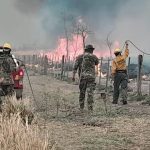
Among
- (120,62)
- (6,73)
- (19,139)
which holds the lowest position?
(19,139)

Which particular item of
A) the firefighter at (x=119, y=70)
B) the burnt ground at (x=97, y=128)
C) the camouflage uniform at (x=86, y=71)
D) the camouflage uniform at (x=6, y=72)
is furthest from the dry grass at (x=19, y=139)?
the firefighter at (x=119, y=70)

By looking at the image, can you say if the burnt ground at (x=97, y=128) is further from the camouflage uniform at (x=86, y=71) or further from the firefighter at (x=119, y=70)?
the firefighter at (x=119, y=70)

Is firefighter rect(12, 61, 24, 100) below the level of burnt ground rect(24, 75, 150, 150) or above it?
above

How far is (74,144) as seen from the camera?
9.83m

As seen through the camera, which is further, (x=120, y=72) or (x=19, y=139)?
(x=120, y=72)

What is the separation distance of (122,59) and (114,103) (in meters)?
1.47

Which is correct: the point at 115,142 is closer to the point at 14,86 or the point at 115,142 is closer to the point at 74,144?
the point at 74,144

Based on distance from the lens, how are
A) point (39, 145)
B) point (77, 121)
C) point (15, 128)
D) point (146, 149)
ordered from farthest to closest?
point (77, 121)
point (146, 149)
point (15, 128)
point (39, 145)

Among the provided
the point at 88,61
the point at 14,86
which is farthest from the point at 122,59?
the point at 14,86

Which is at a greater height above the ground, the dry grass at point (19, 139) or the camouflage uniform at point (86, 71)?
the camouflage uniform at point (86, 71)

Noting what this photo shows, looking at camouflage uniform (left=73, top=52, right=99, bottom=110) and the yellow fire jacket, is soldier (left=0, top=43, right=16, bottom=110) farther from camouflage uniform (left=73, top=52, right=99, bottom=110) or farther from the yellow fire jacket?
the yellow fire jacket

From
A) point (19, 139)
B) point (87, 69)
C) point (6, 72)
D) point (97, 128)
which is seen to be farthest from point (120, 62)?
point (19, 139)

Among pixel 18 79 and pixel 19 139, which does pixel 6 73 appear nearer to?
pixel 18 79

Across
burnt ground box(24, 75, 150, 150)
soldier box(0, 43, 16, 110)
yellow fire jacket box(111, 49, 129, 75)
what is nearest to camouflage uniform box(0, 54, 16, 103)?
soldier box(0, 43, 16, 110)
